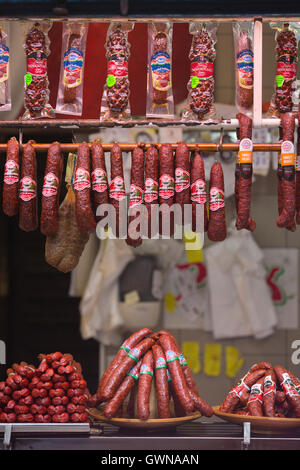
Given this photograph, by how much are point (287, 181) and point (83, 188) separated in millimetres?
1060

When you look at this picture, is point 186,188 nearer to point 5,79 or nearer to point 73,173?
point 73,173

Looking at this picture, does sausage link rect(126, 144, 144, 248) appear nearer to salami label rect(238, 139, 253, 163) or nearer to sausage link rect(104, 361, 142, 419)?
salami label rect(238, 139, 253, 163)

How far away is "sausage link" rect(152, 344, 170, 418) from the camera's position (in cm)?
332

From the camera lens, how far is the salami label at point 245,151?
3.50 meters

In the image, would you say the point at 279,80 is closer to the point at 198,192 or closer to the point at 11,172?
the point at 198,192

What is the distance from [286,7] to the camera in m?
3.62

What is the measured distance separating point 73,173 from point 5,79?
65cm

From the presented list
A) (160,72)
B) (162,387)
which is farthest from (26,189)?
(162,387)

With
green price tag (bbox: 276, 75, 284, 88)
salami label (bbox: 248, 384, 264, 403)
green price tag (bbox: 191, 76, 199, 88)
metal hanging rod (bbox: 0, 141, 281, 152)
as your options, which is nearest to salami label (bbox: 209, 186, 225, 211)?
metal hanging rod (bbox: 0, 141, 281, 152)

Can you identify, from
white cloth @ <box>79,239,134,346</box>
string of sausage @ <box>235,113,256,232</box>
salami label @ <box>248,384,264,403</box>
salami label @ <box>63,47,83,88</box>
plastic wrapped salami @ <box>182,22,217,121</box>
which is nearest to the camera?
salami label @ <box>248,384,264,403</box>
